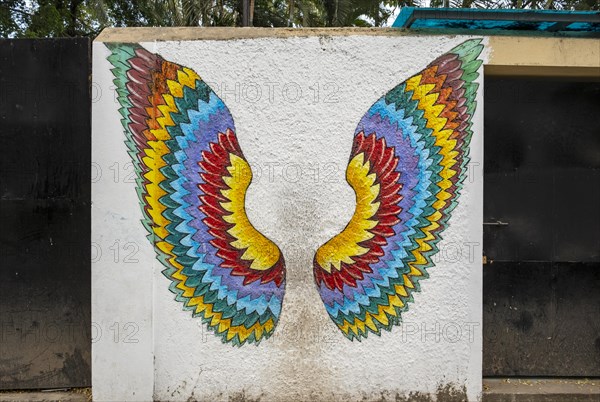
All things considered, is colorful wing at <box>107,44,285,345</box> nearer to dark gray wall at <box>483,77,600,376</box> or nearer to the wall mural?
the wall mural

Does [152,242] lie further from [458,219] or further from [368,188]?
[458,219]

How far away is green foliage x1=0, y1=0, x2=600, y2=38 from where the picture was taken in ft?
42.0

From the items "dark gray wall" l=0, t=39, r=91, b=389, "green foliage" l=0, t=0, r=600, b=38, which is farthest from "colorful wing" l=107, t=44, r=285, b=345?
"green foliage" l=0, t=0, r=600, b=38

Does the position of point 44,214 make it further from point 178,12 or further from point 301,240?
point 178,12

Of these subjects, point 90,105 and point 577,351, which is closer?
point 90,105

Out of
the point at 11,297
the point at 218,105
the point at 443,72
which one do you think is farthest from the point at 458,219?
the point at 11,297

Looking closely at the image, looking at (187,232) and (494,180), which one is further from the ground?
(494,180)

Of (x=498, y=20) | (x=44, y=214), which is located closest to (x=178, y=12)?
(x=44, y=214)

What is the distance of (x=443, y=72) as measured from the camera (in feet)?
13.4

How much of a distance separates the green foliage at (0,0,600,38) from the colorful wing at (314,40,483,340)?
7.78 meters

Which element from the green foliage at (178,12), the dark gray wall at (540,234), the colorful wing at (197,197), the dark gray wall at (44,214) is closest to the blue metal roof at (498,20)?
the dark gray wall at (540,234)

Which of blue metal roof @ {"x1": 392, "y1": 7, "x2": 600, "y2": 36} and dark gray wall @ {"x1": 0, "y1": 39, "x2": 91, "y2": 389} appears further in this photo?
dark gray wall @ {"x1": 0, "y1": 39, "x2": 91, "y2": 389}

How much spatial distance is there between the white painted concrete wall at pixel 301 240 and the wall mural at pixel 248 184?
0.08 meters

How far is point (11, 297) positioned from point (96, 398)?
0.95 m
